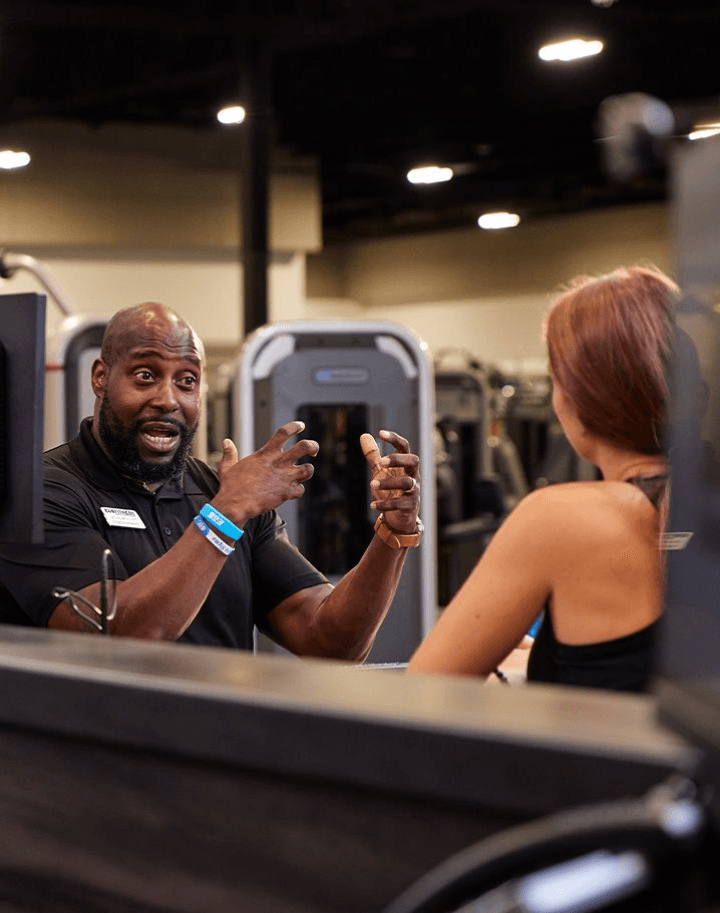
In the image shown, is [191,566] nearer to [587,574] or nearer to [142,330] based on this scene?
[142,330]

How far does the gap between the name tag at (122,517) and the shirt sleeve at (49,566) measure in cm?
9

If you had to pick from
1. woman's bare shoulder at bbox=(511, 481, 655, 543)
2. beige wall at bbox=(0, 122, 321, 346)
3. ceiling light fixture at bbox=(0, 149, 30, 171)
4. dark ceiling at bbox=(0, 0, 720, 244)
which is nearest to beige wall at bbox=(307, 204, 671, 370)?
dark ceiling at bbox=(0, 0, 720, 244)

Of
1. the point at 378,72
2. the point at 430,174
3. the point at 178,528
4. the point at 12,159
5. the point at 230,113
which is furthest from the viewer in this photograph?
the point at 430,174

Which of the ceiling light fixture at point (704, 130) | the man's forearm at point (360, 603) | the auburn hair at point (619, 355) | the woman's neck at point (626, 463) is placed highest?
the ceiling light fixture at point (704, 130)

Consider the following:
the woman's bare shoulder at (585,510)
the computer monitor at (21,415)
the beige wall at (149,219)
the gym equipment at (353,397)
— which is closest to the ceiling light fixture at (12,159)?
the beige wall at (149,219)

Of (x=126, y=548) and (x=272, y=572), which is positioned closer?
(x=126, y=548)

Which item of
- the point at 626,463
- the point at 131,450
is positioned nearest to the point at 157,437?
the point at 131,450

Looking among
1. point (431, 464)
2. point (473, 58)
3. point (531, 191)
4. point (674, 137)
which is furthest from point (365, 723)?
point (531, 191)

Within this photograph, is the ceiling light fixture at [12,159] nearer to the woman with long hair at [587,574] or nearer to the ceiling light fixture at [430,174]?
the ceiling light fixture at [430,174]

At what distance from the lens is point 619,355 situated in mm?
1670

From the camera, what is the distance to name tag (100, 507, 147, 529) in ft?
8.62

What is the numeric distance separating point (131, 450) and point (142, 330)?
10.0 inches

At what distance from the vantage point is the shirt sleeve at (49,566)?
239 cm

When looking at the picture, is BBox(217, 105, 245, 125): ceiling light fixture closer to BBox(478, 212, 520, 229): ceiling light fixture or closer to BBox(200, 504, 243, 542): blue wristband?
BBox(478, 212, 520, 229): ceiling light fixture
